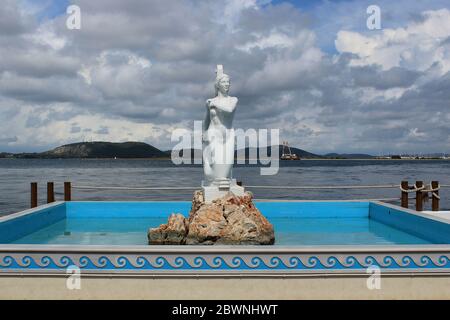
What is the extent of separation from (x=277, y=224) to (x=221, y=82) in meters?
3.20

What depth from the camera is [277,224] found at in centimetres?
884

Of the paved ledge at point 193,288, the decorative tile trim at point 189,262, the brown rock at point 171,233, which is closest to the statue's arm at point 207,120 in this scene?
the brown rock at point 171,233

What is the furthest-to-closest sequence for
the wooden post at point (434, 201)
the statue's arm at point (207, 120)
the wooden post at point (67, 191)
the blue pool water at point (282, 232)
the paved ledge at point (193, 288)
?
the wooden post at point (67, 191) → the wooden post at point (434, 201) → the blue pool water at point (282, 232) → the statue's arm at point (207, 120) → the paved ledge at point (193, 288)

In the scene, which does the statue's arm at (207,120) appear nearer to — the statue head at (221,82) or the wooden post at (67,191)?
the statue head at (221,82)

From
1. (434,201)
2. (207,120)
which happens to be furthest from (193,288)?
(434,201)

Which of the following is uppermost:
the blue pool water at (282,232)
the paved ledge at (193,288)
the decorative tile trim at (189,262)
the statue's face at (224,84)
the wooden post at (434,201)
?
the statue's face at (224,84)

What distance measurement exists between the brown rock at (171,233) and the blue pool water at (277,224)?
38 centimetres

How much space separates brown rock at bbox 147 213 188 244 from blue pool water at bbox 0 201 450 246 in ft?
1.25

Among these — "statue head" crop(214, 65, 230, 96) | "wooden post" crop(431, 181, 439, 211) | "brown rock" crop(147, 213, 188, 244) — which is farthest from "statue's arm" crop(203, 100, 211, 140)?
"wooden post" crop(431, 181, 439, 211)

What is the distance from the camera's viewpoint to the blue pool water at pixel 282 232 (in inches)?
283

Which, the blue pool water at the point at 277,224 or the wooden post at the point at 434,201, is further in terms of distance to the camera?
the wooden post at the point at 434,201
